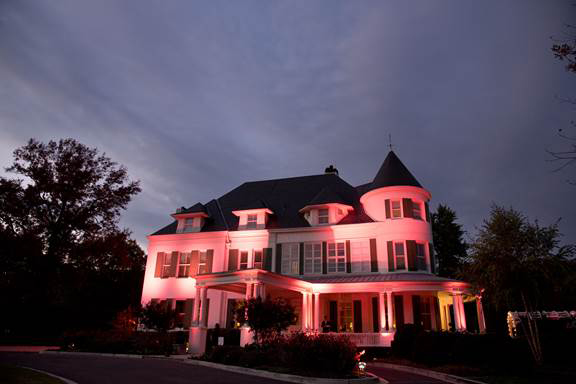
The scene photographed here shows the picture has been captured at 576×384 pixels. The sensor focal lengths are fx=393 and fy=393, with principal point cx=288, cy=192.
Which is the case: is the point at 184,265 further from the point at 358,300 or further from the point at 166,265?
the point at 358,300

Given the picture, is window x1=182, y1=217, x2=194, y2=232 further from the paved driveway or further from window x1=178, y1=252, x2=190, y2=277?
the paved driveway

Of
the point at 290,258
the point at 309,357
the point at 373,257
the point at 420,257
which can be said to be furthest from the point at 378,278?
the point at 309,357

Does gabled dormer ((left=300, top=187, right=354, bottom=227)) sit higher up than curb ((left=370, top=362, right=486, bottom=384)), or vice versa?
gabled dormer ((left=300, top=187, right=354, bottom=227))

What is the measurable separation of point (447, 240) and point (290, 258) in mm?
24580

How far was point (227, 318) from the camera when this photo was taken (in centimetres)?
2664

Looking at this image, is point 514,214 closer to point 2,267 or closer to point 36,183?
point 36,183

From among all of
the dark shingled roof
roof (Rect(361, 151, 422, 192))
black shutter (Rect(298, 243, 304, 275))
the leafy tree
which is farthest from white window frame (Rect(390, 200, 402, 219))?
the leafy tree

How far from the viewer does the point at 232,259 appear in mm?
27891

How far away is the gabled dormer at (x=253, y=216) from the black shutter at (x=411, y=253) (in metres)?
10.1

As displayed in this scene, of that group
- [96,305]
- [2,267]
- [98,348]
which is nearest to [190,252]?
[98,348]

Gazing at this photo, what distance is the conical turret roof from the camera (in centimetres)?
2611

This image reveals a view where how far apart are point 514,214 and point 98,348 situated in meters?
22.2

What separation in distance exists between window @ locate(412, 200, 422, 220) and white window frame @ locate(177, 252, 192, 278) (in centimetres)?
1617

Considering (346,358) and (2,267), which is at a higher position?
(2,267)
